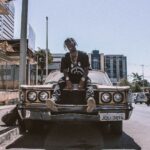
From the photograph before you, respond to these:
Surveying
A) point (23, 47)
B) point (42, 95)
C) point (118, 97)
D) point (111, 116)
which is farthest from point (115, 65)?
point (111, 116)

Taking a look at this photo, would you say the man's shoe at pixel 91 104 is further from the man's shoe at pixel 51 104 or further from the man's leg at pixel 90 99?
the man's shoe at pixel 51 104

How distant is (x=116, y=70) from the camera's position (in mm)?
124938

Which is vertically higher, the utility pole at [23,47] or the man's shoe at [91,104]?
the utility pole at [23,47]

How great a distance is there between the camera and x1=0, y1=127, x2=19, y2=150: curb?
8525 millimetres

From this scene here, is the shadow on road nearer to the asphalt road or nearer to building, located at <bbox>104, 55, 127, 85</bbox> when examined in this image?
the asphalt road

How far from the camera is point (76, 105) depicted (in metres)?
8.23

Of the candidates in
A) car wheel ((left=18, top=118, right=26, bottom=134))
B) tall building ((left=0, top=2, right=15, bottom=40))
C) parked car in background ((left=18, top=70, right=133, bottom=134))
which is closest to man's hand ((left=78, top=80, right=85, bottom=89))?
parked car in background ((left=18, top=70, right=133, bottom=134))

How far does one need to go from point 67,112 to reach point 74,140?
1.02 metres

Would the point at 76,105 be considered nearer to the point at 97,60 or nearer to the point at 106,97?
the point at 106,97

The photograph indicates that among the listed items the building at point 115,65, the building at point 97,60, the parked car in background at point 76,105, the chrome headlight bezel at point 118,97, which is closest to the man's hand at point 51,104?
the parked car in background at point 76,105

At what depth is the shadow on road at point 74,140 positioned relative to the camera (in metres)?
8.12

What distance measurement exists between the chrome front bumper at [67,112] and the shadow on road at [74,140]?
54cm

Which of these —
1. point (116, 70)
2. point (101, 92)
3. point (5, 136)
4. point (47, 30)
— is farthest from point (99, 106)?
point (116, 70)

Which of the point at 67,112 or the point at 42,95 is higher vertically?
the point at 42,95
